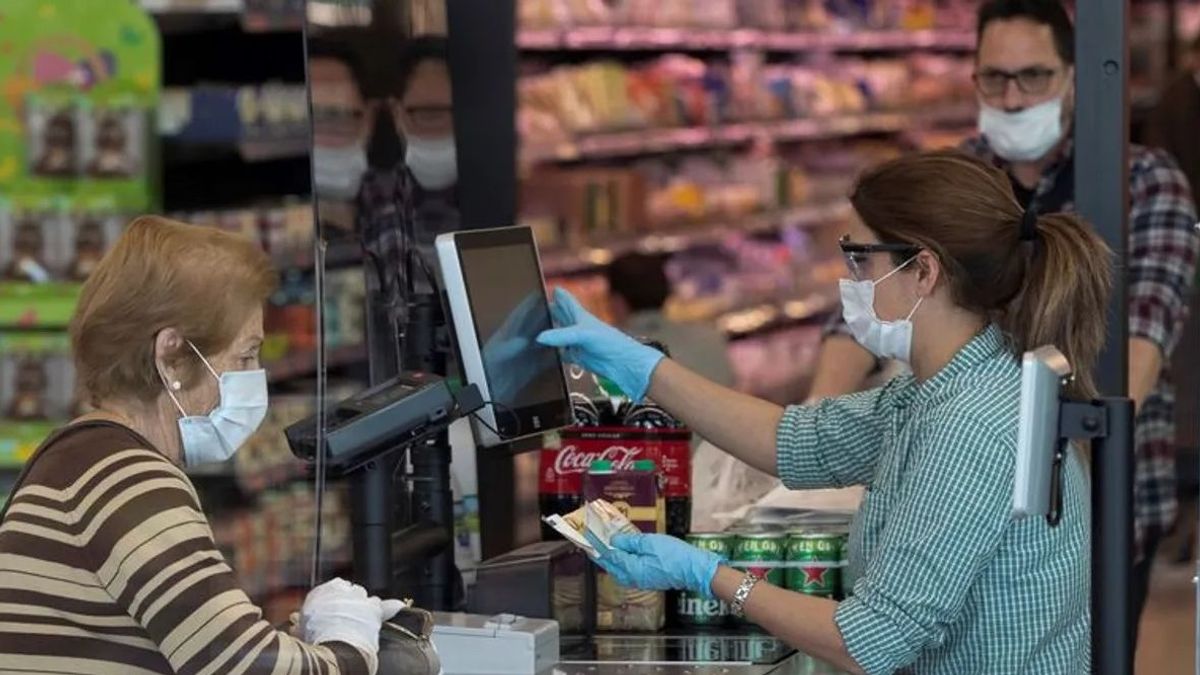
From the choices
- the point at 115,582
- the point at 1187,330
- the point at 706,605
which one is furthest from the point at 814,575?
the point at 1187,330

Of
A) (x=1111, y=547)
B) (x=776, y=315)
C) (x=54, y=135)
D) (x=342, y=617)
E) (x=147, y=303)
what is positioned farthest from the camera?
(x=776, y=315)

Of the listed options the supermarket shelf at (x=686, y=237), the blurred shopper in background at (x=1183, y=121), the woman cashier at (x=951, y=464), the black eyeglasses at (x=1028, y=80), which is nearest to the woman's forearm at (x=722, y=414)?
the woman cashier at (x=951, y=464)

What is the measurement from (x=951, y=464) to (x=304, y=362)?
11.7 ft

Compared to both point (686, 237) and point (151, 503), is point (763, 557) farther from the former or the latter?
point (686, 237)

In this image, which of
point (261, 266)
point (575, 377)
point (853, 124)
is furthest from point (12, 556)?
point (853, 124)

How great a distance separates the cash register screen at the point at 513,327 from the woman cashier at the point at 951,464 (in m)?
0.34

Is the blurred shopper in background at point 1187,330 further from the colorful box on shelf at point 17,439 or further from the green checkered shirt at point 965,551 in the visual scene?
the colorful box on shelf at point 17,439

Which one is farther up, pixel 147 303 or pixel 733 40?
pixel 733 40

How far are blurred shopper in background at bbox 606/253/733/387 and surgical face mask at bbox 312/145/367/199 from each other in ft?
11.7

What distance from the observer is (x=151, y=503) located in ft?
8.21

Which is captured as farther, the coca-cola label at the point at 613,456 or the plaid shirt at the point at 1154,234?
the plaid shirt at the point at 1154,234

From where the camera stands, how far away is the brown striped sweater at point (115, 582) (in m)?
2.46

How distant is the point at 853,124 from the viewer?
10820 mm

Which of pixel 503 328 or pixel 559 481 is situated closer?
pixel 503 328
